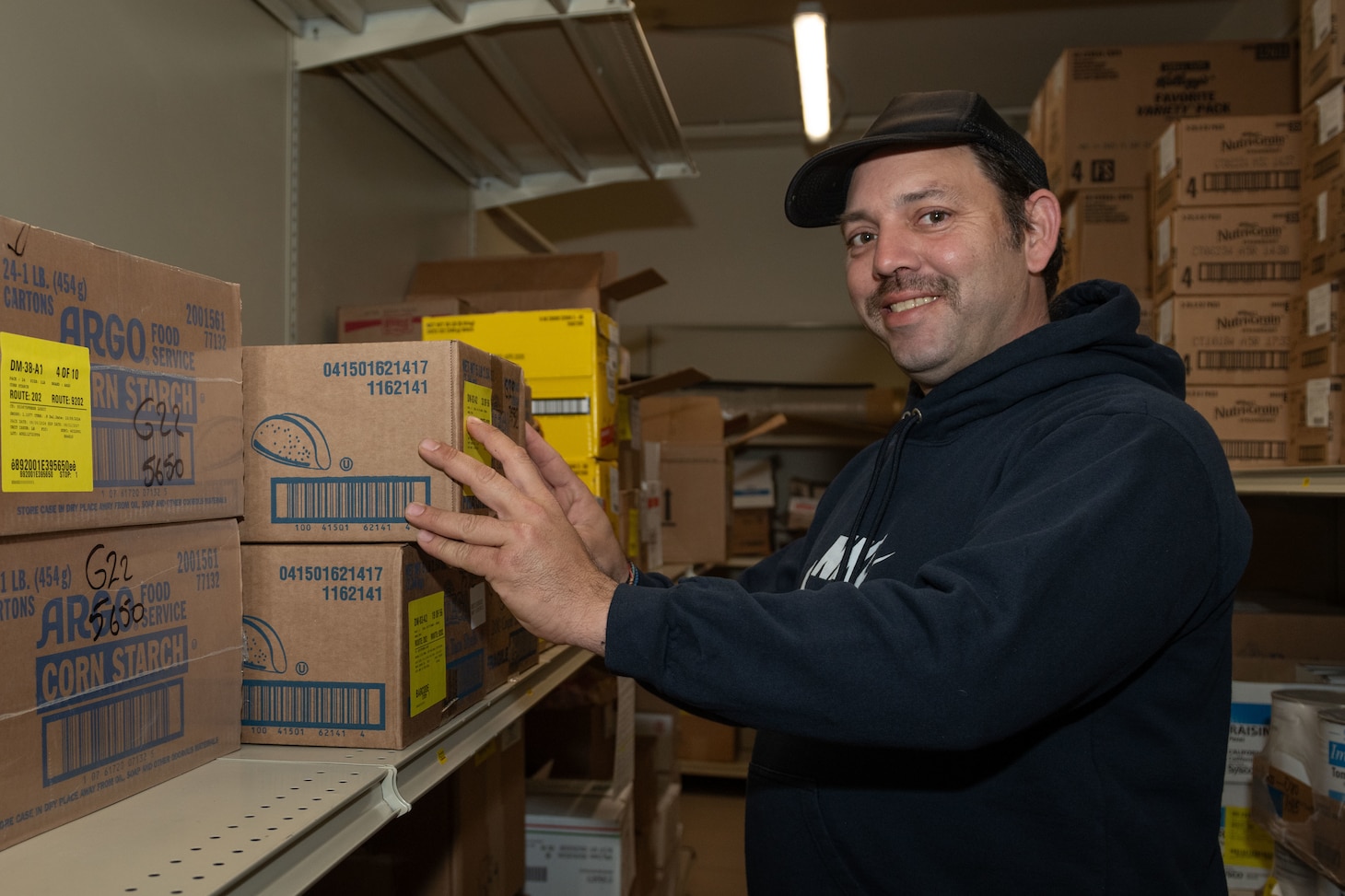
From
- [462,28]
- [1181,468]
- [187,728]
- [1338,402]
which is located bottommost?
[187,728]

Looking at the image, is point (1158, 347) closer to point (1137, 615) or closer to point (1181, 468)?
point (1181, 468)

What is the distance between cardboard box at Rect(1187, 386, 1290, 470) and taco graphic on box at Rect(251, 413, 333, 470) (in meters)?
2.11

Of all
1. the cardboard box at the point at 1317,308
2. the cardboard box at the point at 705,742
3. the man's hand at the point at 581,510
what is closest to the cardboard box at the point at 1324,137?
the cardboard box at the point at 1317,308

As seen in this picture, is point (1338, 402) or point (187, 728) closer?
point (187, 728)

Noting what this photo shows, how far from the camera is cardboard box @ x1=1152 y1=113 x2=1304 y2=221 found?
2.33 m

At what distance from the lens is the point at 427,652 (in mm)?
1118

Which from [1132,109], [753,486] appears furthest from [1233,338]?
[753,486]

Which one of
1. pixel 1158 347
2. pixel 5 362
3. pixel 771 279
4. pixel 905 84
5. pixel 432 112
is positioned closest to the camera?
pixel 5 362

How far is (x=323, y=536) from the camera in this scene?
109 centimetres

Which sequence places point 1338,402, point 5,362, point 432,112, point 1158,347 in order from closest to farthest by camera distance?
point 5,362
point 1158,347
point 1338,402
point 432,112

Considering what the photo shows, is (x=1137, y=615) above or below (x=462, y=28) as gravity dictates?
below

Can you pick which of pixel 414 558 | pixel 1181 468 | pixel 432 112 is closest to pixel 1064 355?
pixel 1181 468

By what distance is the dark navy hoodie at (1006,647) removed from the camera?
2.75ft

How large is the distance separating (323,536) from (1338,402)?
7.01 feet
